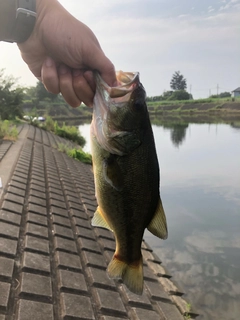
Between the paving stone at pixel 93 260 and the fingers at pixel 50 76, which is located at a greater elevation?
the fingers at pixel 50 76

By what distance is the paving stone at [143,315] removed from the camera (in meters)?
3.46

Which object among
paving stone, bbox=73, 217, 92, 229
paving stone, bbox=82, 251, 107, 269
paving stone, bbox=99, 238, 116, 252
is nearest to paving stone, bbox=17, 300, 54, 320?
paving stone, bbox=82, 251, 107, 269

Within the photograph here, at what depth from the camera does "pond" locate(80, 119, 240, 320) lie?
6258 mm

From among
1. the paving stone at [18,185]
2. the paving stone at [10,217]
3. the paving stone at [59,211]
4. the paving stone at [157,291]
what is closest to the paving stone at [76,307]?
the paving stone at [157,291]

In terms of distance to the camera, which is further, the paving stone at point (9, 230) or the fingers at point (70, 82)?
the paving stone at point (9, 230)

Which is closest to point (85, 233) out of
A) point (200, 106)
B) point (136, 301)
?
point (136, 301)

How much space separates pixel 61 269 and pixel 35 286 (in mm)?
556

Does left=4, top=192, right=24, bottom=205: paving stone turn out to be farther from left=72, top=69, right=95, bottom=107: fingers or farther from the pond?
left=72, top=69, right=95, bottom=107: fingers

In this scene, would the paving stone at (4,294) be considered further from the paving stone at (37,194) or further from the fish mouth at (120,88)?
the paving stone at (37,194)

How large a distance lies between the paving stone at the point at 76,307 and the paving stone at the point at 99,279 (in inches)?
15.6

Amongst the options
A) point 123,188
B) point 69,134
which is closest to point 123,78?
point 123,188

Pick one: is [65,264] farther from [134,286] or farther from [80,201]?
[80,201]

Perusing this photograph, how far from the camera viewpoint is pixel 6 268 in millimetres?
3389

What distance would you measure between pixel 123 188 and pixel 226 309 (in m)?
4.95
